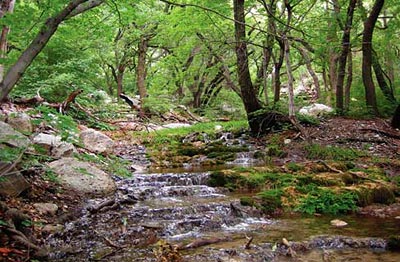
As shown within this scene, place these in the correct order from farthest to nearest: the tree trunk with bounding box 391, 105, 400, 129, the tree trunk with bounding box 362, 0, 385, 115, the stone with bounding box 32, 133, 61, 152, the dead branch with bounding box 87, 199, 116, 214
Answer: the tree trunk with bounding box 362, 0, 385, 115
the tree trunk with bounding box 391, 105, 400, 129
the stone with bounding box 32, 133, 61, 152
the dead branch with bounding box 87, 199, 116, 214

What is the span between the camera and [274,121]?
11.5m

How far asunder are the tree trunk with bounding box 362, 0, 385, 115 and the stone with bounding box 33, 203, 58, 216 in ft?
31.1

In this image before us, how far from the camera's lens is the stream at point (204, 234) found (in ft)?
13.0

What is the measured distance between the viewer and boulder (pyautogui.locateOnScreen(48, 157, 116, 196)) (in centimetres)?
612

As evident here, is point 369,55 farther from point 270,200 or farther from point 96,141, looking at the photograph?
point 96,141

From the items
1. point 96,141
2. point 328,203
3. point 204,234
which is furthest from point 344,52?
point 204,234

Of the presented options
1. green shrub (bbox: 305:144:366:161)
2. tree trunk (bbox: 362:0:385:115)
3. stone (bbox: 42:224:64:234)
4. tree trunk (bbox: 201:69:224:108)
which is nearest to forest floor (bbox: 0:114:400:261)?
stone (bbox: 42:224:64:234)

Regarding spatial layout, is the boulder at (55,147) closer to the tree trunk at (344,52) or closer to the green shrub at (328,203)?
the green shrub at (328,203)

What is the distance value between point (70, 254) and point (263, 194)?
3296 millimetres

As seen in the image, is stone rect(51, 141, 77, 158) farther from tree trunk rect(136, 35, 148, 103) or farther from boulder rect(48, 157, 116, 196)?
tree trunk rect(136, 35, 148, 103)

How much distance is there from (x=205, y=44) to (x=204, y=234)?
9.26 m

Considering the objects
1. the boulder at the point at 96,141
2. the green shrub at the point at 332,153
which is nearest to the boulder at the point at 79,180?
the boulder at the point at 96,141

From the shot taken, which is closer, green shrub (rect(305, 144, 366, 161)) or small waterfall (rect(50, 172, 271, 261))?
small waterfall (rect(50, 172, 271, 261))

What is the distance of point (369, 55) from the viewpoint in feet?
37.5
